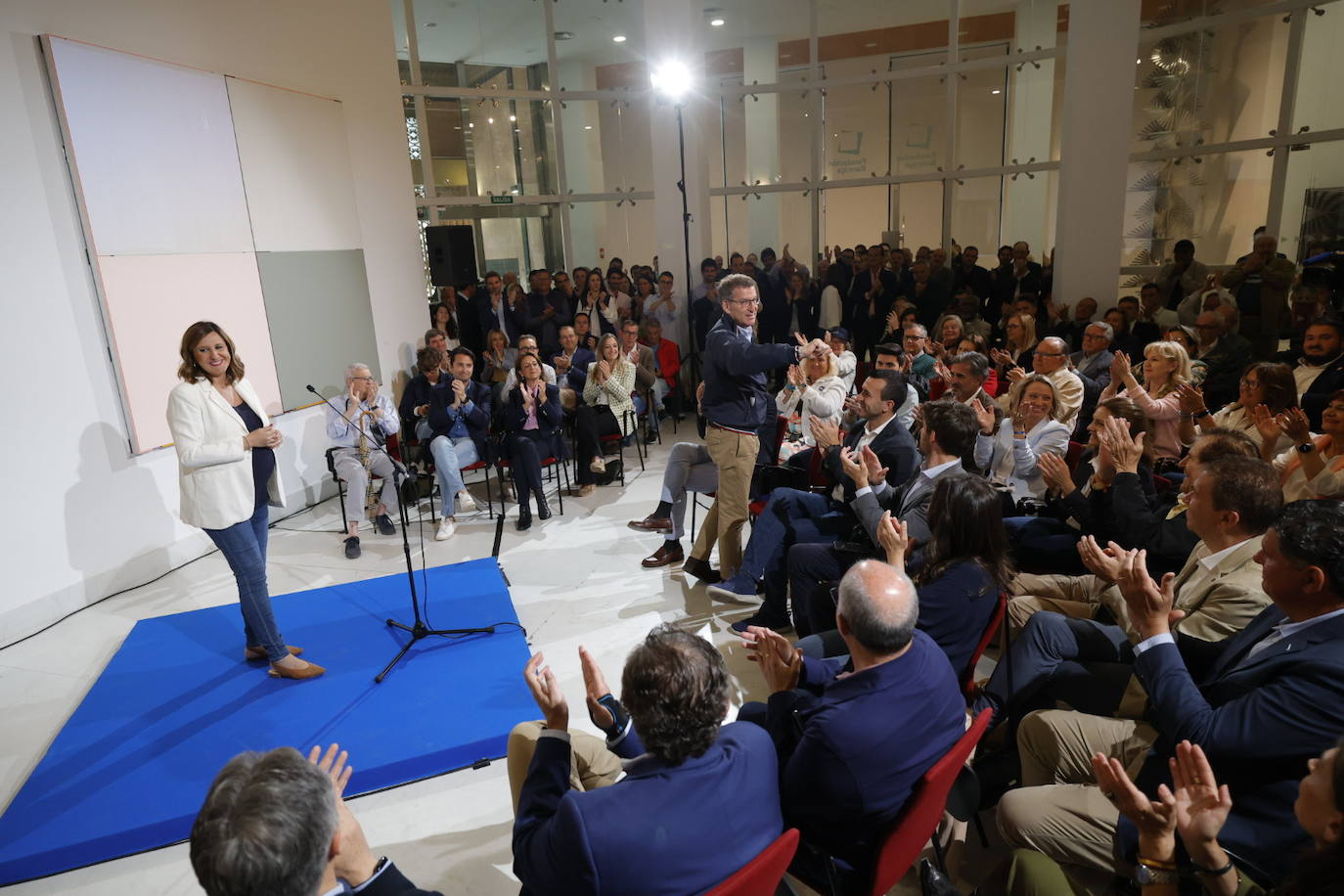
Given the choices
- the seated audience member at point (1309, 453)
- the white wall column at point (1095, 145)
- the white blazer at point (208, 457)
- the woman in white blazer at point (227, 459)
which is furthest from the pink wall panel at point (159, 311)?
the white wall column at point (1095, 145)

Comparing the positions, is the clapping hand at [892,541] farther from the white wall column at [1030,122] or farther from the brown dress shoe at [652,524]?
the white wall column at [1030,122]

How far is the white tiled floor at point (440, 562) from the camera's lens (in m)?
2.68

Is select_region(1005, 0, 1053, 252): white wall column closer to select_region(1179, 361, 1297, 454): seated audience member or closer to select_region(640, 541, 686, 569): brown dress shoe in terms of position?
select_region(1179, 361, 1297, 454): seated audience member

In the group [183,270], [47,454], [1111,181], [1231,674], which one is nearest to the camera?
[1231,674]

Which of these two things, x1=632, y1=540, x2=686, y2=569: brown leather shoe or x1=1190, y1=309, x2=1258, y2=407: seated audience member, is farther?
x1=1190, y1=309, x2=1258, y2=407: seated audience member

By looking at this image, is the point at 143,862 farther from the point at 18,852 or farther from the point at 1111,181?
the point at 1111,181

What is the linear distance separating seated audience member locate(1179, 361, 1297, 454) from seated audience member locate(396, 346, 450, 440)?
4820 millimetres

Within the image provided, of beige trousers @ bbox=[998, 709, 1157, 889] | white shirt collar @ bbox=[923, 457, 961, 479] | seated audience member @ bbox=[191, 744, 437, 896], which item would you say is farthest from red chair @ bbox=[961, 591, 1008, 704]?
seated audience member @ bbox=[191, 744, 437, 896]

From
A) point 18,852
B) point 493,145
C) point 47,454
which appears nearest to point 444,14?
point 493,145

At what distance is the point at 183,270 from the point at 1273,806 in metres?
6.01

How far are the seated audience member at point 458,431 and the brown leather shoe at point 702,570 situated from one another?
1.98 metres

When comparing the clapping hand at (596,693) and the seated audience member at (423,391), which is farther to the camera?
the seated audience member at (423,391)

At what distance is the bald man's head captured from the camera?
1.94m

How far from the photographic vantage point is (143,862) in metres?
2.72
